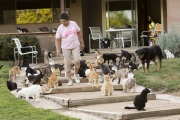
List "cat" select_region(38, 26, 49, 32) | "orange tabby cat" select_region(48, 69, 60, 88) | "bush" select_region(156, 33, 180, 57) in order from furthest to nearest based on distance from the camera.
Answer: "cat" select_region(38, 26, 49, 32) < "bush" select_region(156, 33, 180, 57) < "orange tabby cat" select_region(48, 69, 60, 88)

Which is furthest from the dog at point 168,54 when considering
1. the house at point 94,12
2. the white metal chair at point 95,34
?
the white metal chair at point 95,34

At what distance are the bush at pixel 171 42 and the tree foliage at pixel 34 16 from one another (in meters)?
6.77

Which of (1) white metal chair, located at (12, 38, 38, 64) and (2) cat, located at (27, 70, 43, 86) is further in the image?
(1) white metal chair, located at (12, 38, 38, 64)

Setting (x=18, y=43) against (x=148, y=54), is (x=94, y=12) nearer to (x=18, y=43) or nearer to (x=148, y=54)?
(x=18, y=43)

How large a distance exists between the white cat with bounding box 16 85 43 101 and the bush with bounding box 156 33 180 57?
30.5 ft

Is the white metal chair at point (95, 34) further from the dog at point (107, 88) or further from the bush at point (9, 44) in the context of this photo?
the dog at point (107, 88)

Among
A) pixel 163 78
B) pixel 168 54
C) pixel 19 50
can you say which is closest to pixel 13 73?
pixel 163 78

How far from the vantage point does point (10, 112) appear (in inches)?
340

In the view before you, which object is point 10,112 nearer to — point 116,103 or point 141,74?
point 116,103

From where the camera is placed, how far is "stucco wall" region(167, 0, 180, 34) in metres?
19.1

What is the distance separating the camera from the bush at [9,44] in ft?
61.2

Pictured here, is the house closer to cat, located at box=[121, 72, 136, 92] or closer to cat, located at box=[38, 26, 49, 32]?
cat, located at box=[38, 26, 49, 32]

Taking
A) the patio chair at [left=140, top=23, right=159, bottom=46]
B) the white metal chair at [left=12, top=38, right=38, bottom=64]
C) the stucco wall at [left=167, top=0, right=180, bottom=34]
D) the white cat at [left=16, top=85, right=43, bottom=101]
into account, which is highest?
the stucco wall at [left=167, top=0, right=180, bottom=34]

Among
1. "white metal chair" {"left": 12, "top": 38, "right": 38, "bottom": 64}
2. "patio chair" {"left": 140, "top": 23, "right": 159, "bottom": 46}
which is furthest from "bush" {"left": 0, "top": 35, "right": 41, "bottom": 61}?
"patio chair" {"left": 140, "top": 23, "right": 159, "bottom": 46}
